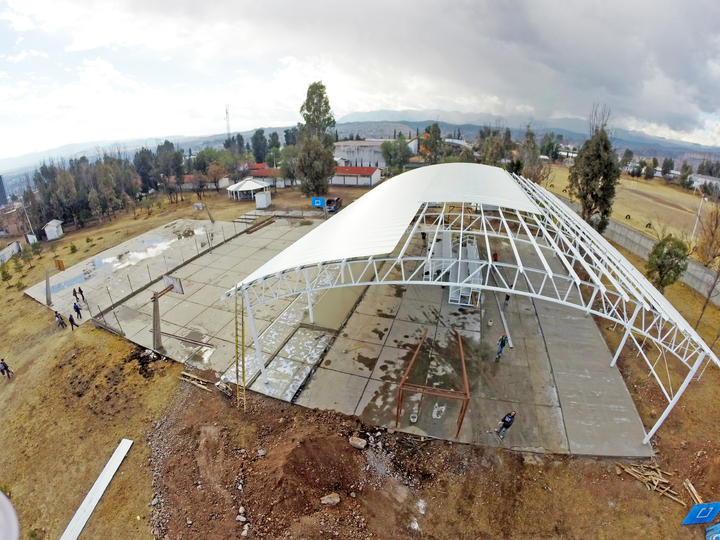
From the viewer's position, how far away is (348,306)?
60.2ft

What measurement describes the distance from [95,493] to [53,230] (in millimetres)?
41409

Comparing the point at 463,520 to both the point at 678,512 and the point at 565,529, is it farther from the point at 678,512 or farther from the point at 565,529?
the point at 678,512

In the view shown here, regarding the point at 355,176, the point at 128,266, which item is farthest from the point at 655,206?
the point at 128,266

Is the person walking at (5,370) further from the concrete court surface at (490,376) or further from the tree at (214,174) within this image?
the tree at (214,174)

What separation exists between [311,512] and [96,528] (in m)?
6.10

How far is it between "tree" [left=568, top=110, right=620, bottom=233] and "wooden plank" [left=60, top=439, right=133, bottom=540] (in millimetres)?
29683

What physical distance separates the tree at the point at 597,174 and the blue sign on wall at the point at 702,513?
20060 mm

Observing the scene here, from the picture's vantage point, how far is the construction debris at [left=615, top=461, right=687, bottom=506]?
947cm

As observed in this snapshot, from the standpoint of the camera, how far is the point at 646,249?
942 inches

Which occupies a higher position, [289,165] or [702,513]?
[289,165]

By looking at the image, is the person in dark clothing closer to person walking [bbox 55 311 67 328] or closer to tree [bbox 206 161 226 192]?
person walking [bbox 55 311 67 328]

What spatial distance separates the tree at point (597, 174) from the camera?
75.1ft

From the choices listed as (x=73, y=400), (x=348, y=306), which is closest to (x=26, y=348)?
(x=73, y=400)

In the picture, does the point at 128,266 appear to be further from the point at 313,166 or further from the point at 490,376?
the point at 490,376
